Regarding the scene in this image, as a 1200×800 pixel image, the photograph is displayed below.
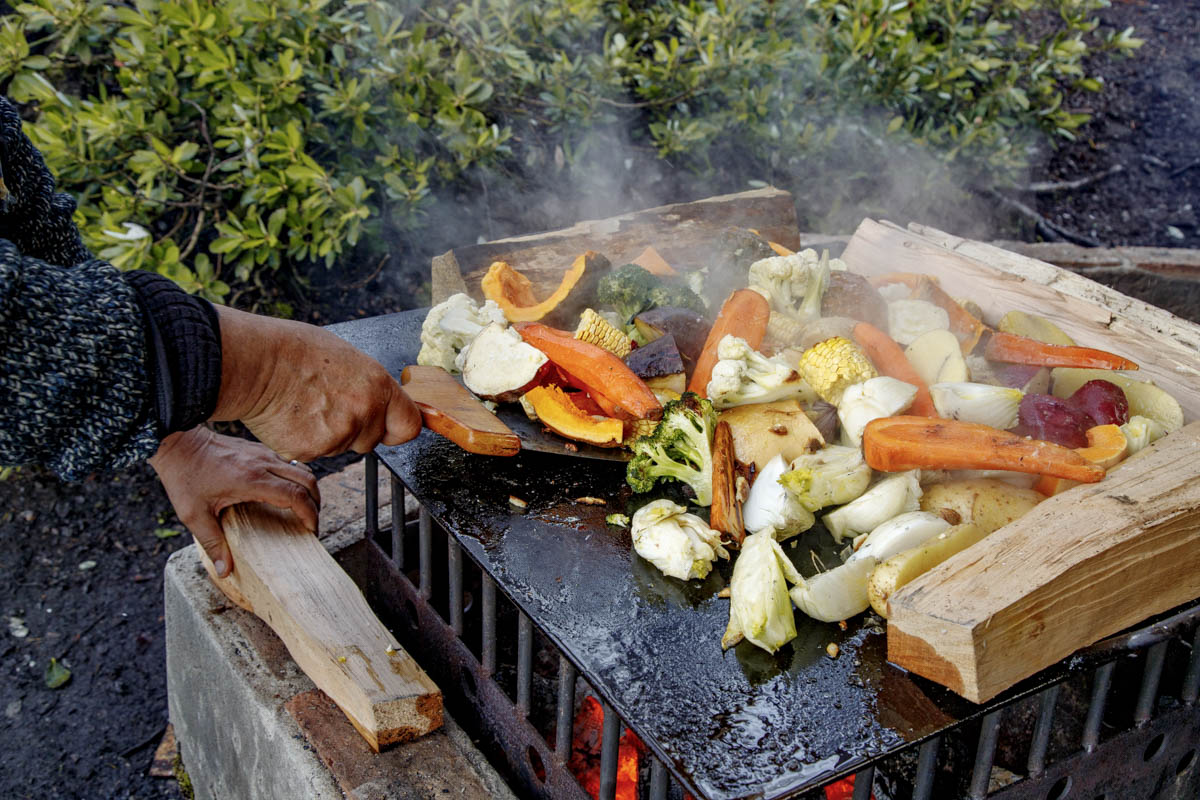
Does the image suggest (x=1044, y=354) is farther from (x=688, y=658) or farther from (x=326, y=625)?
(x=326, y=625)

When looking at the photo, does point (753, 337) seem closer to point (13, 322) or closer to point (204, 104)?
point (13, 322)

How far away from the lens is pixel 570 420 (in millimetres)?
2250

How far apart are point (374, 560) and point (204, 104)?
2791 mm

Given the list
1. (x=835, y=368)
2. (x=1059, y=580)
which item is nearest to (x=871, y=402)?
(x=835, y=368)

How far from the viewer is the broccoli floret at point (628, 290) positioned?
2650 mm

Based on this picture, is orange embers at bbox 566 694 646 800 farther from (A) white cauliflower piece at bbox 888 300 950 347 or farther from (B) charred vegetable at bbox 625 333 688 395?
(A) white cauliflower piece at bbox 888 300 950 347

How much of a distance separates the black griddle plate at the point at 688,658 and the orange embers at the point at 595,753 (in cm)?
56

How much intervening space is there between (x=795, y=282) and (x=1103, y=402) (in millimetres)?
903

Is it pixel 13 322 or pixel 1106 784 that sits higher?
pixel 13 322

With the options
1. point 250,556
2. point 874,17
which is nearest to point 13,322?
point 250,556

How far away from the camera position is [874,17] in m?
5.18

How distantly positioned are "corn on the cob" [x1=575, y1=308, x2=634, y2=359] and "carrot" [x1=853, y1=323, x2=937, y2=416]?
0.66m

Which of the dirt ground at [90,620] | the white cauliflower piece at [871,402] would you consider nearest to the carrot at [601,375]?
the white cauliflower piece at [871,402]

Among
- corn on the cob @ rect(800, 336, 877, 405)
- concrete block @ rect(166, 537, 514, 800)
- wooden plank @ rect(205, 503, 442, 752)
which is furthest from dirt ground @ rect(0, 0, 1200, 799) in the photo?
corn on the cob @ rect(800, 336, 877, 405)
